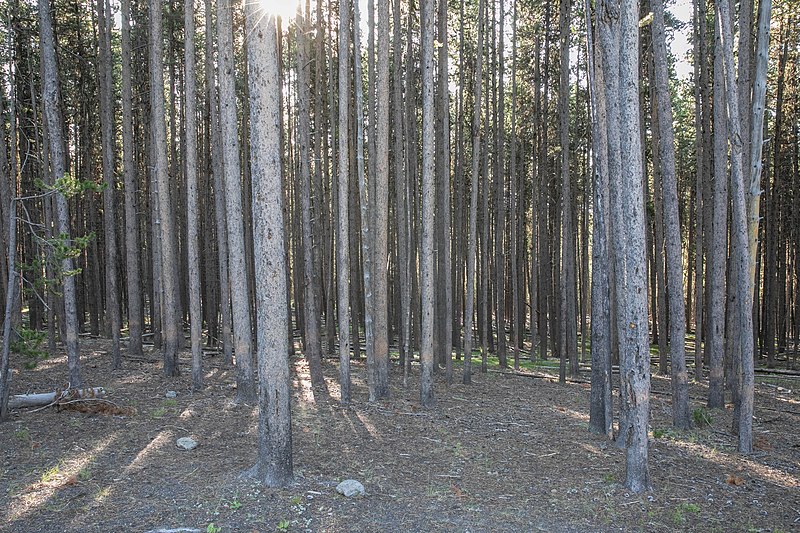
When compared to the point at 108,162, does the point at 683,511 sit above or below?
below

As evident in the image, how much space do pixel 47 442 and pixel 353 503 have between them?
4.69 meters

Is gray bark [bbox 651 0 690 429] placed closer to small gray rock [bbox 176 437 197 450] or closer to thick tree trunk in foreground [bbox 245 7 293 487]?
thick tree trunk in foreground [bbox 245 7 293 487]

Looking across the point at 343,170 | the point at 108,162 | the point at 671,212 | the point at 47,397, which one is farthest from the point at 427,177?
the point at 108,162

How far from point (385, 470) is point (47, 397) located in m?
6.12

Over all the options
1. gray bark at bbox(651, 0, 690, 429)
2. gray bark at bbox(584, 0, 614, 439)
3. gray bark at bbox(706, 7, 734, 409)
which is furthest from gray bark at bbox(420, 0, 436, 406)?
gray bark at bbox(706, 7, 734, 409)

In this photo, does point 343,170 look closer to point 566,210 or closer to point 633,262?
point 633,262

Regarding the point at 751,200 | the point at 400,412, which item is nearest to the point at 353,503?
the point at 400,412

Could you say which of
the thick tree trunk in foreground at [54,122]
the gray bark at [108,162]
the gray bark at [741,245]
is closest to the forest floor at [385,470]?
the gray bark at [741,245]

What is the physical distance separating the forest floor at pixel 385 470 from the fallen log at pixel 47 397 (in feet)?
0.66

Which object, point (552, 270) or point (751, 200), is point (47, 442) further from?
point (552, 270)

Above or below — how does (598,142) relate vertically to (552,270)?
above

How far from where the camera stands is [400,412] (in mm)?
10766

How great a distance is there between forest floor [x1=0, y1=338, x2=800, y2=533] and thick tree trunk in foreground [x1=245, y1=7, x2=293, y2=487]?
1.10 m

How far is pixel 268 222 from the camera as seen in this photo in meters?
6.27
